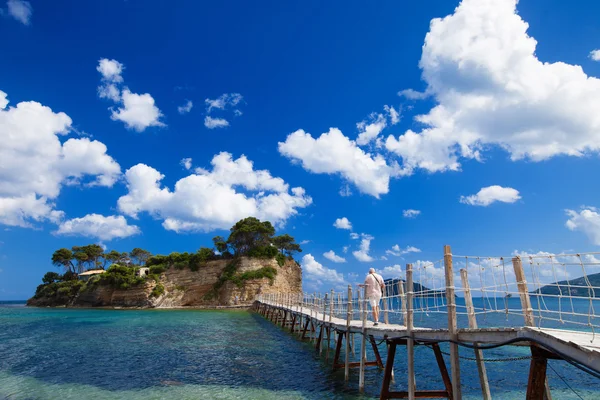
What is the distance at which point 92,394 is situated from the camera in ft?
37.9

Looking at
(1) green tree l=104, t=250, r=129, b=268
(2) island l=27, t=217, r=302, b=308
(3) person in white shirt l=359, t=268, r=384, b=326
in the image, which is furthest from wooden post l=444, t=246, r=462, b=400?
(1) green tree l=104, t=250, r=129, b=268

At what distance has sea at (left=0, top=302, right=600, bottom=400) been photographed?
11.7 metres

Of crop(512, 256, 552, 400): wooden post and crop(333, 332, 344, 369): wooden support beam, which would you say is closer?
crop(512, 256, 552, 400): wooden post

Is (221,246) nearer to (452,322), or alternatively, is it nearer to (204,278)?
(204,278)

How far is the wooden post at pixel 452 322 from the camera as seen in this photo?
7.20 m

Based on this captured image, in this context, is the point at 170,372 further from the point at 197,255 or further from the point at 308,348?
the point at 197,255

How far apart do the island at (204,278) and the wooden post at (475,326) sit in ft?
157

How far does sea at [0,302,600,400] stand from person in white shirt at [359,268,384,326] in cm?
242

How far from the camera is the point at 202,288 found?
58688 mm

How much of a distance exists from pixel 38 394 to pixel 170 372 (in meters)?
4.24

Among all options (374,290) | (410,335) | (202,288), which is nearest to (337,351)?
(374,290)

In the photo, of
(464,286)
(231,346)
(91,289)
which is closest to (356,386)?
(464,286)

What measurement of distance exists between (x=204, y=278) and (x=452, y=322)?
55.8m

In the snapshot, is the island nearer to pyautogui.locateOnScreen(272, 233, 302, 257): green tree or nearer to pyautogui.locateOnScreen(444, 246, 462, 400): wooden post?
pyautogui.locateOnScreen(272, 233, 302, 257): green tree
